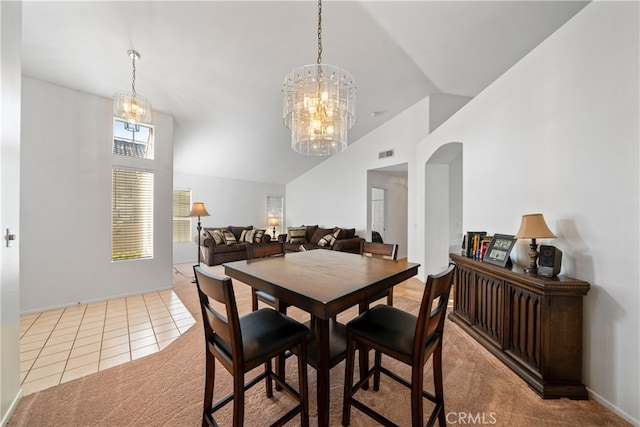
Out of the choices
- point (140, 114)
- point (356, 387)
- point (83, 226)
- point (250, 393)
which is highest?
point (140, 114)

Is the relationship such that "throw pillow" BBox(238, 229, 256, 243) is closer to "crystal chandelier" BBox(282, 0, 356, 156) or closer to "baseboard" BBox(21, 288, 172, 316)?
"baseboard" BBox(21, 288, 172, 316)

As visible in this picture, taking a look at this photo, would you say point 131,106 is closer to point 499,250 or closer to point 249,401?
point 249,401

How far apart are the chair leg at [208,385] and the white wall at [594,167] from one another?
241 centimetres

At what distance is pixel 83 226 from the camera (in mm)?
3170

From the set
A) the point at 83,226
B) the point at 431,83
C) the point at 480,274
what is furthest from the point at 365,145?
the point at 83,226

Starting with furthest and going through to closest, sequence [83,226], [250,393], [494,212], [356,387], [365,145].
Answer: [365,145] → [83,226] → [494,212] → [250,393] → [356,387]

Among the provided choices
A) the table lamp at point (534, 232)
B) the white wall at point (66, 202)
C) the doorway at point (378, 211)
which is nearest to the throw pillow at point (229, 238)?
the white wall at point (66, 202)

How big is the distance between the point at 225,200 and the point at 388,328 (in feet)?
21.2

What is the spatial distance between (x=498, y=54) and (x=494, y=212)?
1.95 m

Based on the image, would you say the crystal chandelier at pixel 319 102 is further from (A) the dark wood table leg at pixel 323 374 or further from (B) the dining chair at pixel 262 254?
(A) the dark wood table leg at pixel 323 374

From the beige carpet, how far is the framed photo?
0.83 meters

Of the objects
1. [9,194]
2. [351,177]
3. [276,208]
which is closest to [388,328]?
[9,194]

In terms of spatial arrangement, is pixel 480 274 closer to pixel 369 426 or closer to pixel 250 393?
pixel 369 426

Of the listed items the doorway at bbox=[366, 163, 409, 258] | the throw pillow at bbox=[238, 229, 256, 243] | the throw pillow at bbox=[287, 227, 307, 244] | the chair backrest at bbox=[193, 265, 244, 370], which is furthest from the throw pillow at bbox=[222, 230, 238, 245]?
the chair backrest at bbox=[193, 265, 244, 370]
